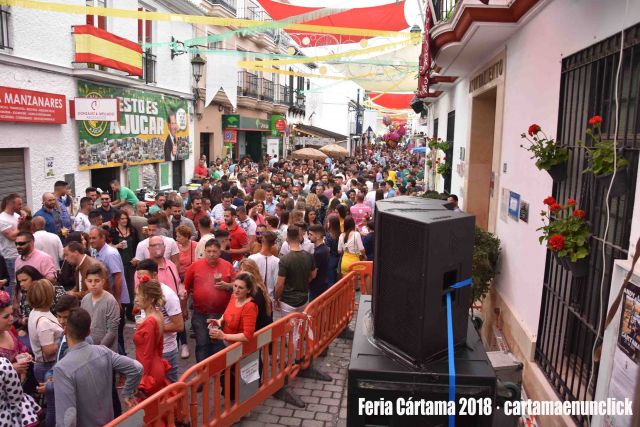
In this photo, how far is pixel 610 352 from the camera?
9.24 feet

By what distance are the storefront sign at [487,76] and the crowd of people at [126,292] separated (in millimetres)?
3119

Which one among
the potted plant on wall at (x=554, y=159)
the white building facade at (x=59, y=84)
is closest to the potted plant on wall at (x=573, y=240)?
the potted plant on wall at (x=554, y=159)

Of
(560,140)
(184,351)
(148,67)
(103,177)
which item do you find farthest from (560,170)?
(148,67)

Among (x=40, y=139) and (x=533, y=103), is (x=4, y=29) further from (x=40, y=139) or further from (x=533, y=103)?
(x=533, y=103)

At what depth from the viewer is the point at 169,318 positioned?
509 centimetres

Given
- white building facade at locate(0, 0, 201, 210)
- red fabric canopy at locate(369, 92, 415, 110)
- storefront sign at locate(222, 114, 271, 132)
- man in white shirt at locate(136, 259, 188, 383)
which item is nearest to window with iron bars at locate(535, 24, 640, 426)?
man in white shirt at locate(136, 259, 188, 383)

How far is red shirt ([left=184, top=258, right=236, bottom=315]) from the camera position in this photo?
5852mm

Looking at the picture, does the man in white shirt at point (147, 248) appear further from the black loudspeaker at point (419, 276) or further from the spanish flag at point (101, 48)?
the spanish flag at point (101, 48)

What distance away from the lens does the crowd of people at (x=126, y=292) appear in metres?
3.81

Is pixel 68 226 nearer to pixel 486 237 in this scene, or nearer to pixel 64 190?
pixel 64 190

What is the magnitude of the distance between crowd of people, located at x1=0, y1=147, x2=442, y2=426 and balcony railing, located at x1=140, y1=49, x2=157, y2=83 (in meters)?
7.69

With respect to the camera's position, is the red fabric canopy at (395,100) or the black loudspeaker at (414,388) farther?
the red fabric canopy at (395,100)

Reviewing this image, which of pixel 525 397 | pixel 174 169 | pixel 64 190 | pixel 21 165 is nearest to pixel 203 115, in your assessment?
pixel 174 169

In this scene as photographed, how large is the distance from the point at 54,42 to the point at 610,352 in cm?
1300
